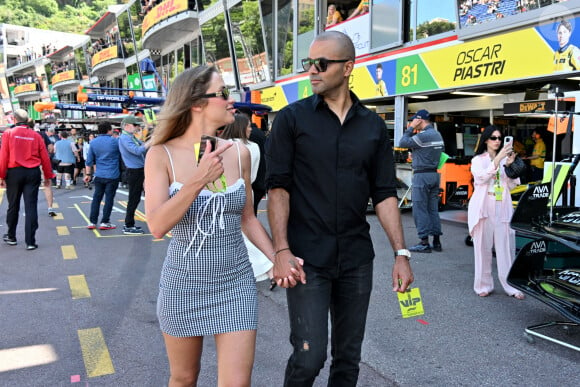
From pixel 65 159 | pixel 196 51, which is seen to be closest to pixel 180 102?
pixel 65 159

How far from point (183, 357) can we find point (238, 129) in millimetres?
3337

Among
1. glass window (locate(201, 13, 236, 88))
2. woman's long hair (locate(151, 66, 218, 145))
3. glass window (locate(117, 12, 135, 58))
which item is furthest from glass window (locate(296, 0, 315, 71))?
glass window (locate(117, 12, 135, 58))

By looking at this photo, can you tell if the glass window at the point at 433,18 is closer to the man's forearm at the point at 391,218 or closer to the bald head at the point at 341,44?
the bald head at the point at 341,44

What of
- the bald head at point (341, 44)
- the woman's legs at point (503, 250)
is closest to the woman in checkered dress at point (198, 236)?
the bald head at point (341, 44)

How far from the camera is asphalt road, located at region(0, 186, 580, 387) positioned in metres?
3.35

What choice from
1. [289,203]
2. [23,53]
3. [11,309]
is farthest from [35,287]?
[23,53]

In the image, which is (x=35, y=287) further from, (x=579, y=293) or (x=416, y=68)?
(x=416, y=68)

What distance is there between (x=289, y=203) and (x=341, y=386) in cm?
94

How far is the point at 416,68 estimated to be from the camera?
11328mm

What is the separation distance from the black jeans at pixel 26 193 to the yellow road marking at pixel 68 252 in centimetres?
46

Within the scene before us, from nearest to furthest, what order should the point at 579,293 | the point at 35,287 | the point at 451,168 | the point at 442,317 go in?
the point at 579,293, the point at 442,317, the point at 35,287, the point at 451,168

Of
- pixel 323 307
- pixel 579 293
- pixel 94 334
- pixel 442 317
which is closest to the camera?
pixel 323 307

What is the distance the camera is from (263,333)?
4145mm

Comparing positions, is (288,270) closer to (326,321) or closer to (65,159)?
(326,321)
